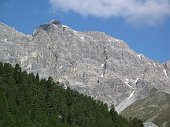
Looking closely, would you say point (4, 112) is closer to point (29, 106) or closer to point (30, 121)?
point (30, 121)

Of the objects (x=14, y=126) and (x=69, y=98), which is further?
(x=69, y=98)

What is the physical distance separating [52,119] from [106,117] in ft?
157

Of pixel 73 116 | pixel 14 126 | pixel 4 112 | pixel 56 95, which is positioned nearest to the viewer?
pixel 14 126

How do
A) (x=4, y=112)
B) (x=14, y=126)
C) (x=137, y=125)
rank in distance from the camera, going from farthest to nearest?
1. (x=137, y=125)
2. (x=4, y=112)
3. (x=14, y=126)

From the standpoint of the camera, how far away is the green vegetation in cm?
12462

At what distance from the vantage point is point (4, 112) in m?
120

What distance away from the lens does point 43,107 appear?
150 m

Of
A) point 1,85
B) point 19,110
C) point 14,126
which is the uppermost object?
point 1,85

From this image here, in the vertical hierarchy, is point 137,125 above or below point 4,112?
above

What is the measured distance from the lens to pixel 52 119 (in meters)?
132

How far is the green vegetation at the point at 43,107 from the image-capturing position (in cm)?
12462

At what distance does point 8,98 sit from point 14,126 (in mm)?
24284

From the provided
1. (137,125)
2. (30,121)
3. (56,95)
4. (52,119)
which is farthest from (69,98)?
(30,121)

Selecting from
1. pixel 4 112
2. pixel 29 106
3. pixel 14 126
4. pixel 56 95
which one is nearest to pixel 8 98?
pixel 29 106
